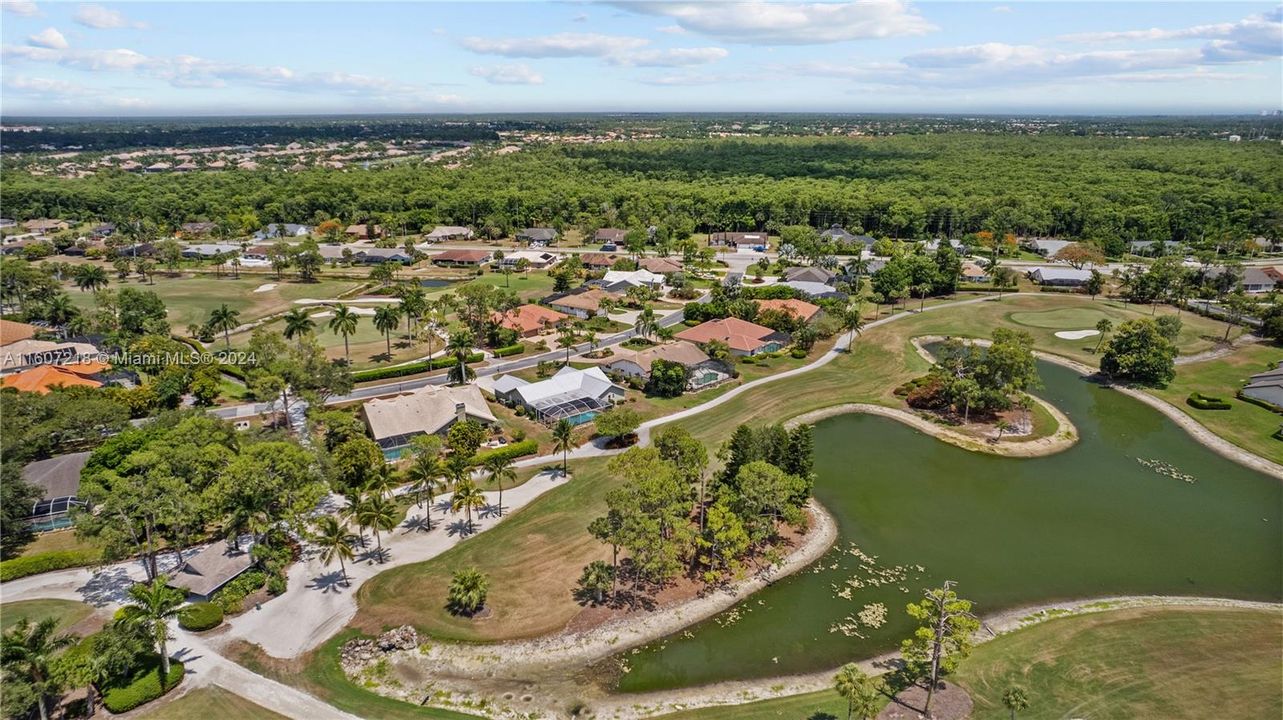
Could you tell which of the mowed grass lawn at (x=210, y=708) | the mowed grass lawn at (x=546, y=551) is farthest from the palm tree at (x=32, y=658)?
the mowed grass lawn at (x=546, y=551)

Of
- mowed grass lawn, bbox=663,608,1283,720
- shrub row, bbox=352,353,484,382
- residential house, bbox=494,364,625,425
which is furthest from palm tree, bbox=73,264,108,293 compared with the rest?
mowed grass lawn, bbox=663,608,1283,720

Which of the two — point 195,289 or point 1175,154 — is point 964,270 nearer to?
point 195,289

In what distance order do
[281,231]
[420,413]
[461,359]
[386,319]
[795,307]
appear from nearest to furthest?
[420,413] → [461,359] → [386,319] → [795,307] → [281,231]

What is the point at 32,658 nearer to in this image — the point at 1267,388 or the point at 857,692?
the point at 857,692

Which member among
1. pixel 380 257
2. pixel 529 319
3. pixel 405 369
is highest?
pixel 380 257

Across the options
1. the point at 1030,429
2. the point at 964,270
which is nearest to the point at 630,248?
the point at 964,270

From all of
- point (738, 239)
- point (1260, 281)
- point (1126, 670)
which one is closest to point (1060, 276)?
point (1260, 281)
